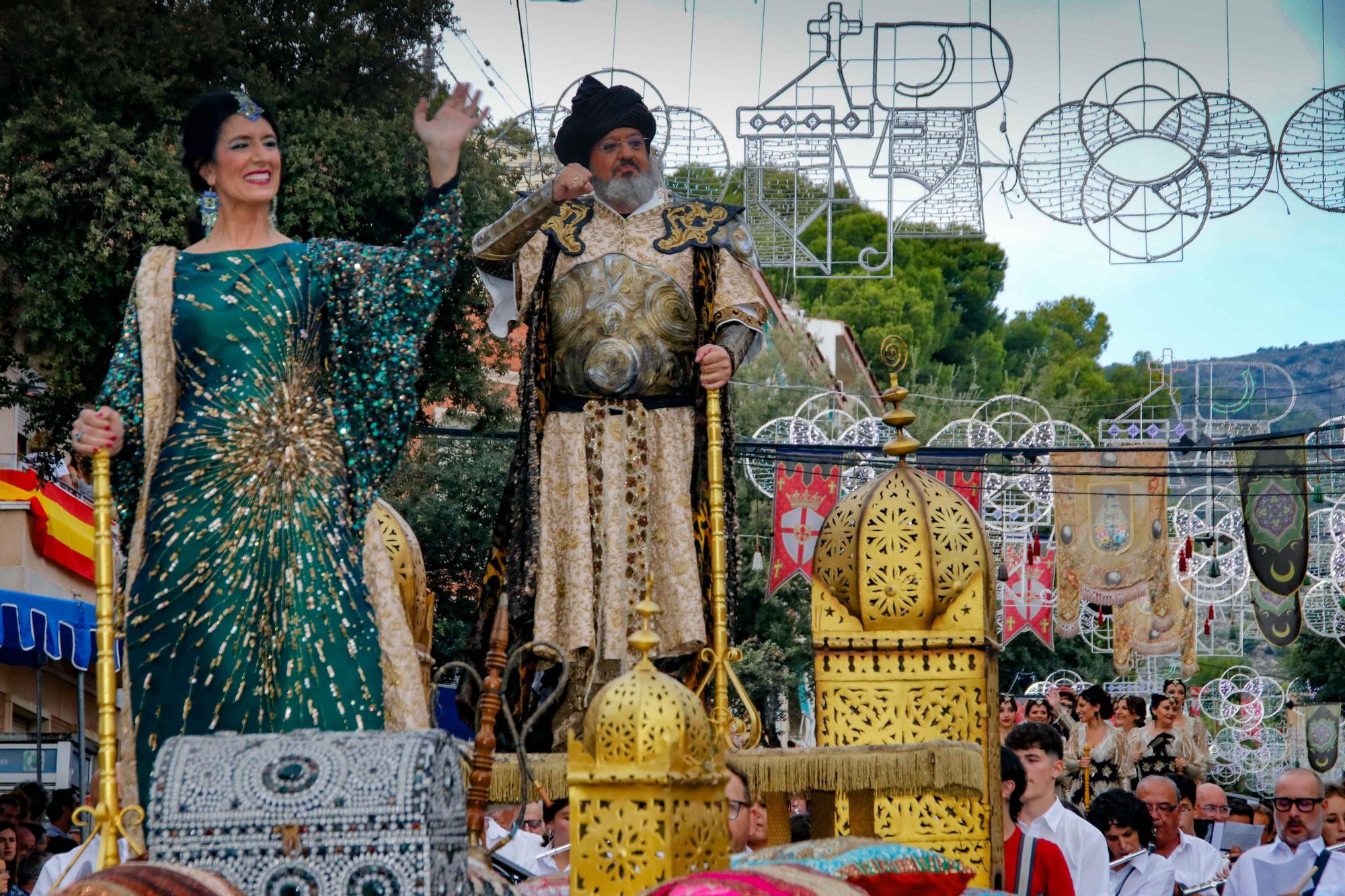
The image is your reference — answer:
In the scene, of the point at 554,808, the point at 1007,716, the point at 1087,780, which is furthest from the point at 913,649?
the point at 1087,780

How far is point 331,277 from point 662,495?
196 centimetres

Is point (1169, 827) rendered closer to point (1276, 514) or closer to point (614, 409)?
point (614, 409)

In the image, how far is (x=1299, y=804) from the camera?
28.5 ft

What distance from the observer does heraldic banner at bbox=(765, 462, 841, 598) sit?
19.7m

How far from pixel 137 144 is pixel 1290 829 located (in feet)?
22.1

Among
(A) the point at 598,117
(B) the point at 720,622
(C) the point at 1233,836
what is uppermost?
(A) the point at 598,117

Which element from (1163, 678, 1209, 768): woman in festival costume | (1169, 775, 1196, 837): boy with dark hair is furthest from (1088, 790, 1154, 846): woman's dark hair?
(1163, 678, 1209, 768): woman in festival costume

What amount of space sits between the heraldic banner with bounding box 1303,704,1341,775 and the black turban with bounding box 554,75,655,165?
2076 cm

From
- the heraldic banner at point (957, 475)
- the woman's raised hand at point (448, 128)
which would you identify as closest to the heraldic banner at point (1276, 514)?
the heraldic banner at point (957, 475)

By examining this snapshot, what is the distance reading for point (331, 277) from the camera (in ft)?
18.8

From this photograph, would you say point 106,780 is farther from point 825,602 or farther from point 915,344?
point 915,344

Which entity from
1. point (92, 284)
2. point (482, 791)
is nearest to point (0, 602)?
point (92, 284)

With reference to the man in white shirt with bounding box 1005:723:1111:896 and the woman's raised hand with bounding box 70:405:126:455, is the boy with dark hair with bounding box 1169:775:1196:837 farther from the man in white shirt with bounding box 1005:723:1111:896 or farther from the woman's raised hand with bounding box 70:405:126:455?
the woman's raised hand with bounding box 70:405:126:455

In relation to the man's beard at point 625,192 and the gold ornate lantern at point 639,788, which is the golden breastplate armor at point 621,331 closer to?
the man's beard at point 625,192
